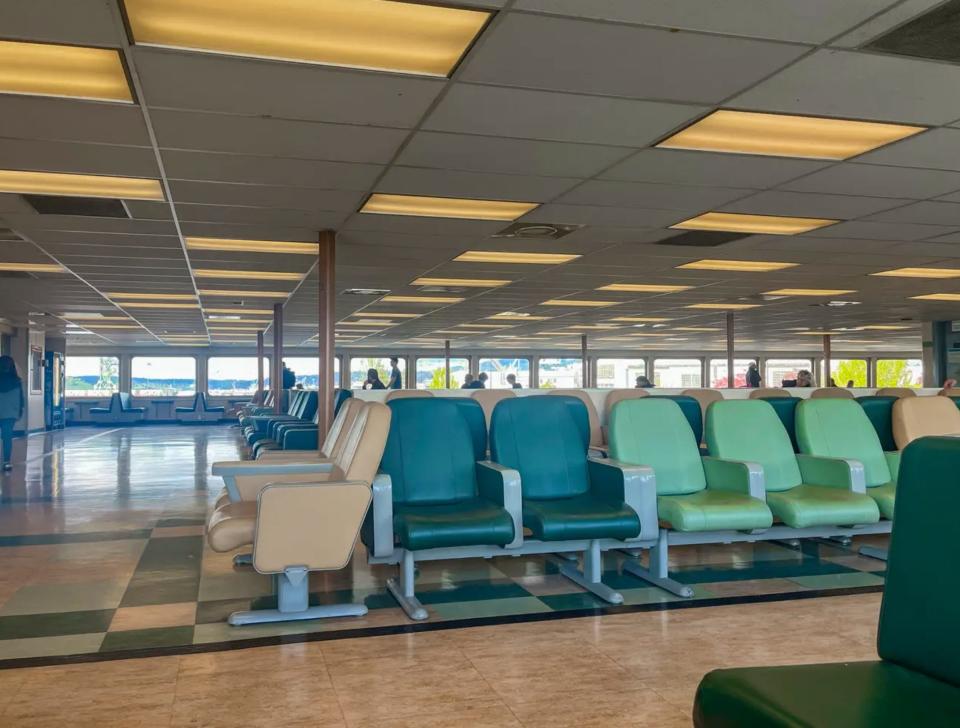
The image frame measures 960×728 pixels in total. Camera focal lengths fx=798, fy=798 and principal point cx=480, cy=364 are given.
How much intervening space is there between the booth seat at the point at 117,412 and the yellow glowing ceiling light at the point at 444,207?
20.6m

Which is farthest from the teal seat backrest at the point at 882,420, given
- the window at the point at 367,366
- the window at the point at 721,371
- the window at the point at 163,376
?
the window at the point at 721,371

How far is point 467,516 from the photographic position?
148 inches

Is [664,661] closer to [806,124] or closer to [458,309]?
[806,124]

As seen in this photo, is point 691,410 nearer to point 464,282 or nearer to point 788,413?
point 788,413

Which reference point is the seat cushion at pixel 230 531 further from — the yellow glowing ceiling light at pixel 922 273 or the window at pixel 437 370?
the window at pixel 437 370

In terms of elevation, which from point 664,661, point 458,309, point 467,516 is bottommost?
point 664,661

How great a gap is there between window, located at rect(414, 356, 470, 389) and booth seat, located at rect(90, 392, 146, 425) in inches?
375

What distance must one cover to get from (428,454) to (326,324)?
3345 mm

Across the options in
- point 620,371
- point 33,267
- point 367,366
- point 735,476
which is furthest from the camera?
point 620,371

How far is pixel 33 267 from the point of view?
30.9ft

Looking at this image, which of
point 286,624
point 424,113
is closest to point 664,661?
point 286,624

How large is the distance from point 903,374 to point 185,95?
3760 cm

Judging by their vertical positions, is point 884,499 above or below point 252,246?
below

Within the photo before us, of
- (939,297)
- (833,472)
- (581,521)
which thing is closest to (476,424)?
(581,521)
